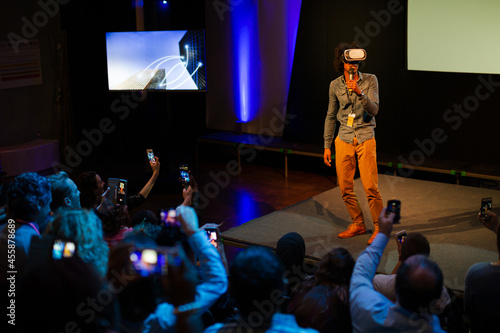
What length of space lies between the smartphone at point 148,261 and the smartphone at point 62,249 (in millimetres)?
376

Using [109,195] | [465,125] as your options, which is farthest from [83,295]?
[465,125]

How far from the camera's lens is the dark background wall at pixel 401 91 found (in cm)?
600

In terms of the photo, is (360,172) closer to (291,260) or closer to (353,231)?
(353,231)

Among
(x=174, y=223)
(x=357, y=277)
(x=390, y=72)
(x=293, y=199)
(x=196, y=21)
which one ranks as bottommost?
(x=293, y=199)

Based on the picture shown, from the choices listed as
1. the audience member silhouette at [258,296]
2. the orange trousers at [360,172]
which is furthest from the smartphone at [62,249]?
the orange trousers at [360,172]

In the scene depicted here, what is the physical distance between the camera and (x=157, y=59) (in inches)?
259

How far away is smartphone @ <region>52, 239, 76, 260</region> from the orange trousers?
8.92 feet

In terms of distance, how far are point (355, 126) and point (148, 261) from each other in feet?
9.44

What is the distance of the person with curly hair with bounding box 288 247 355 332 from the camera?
2305 mm

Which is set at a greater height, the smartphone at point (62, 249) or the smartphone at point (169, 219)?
the smartphone at point (169, 219)

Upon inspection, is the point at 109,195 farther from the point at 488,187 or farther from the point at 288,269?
the point at 488,187

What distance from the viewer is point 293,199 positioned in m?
6.24

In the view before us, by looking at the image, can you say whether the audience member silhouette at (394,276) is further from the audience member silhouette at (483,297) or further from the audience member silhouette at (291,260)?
the audience member silhouette at (291,260)

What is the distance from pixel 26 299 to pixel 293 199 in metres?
4.37
